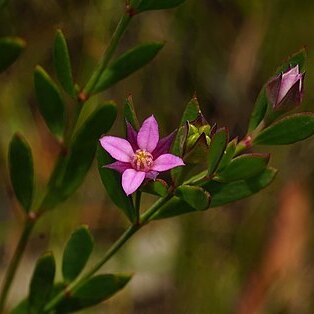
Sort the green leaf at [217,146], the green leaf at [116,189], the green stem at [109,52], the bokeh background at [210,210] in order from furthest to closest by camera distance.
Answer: the bokeh background at [210,210], the green stem at [109,52], the green leaf at [116,189], the green leaf at [217,146]

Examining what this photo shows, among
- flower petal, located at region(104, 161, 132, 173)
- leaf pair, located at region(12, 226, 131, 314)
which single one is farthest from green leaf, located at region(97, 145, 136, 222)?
leaf pair, located at region(12, 226, 131, 314)

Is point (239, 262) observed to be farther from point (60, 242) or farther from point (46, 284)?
point (46, 284)

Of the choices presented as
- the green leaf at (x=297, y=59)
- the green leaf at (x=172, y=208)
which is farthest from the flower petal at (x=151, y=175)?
the green leaf at (x=297, y=59)

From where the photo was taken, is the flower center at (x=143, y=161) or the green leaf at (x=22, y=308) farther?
the green leaf at (x=22, y=308)

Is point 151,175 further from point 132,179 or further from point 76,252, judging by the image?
point 76,252

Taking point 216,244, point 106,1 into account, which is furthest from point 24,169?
point 216,244

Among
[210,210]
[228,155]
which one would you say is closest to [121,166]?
[228,155]

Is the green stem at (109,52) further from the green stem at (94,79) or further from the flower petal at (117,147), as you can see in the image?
the flower petal at (117,147)
